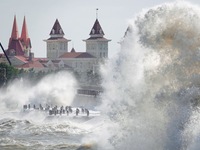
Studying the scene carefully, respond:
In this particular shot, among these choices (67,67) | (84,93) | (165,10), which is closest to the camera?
(165,10)

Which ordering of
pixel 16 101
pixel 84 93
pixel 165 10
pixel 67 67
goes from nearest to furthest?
pixel 165 10 → pixel 16 101 → pixel 84 93 → pixel 67 67

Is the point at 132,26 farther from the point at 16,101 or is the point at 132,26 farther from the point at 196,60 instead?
the point at 16,101

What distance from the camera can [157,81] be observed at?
1909 cm

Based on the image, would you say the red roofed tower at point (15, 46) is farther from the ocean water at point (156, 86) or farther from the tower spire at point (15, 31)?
the ocean water at point (156, 86)

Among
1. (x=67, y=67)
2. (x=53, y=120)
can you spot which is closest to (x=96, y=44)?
(x=67, y=67)

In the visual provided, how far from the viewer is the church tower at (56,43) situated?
112 m

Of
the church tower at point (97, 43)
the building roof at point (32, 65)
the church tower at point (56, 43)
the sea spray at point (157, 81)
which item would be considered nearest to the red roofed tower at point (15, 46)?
the church tower at point (56, 43)

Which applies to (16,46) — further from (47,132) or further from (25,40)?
(47,132)

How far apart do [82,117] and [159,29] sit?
19.5 metres

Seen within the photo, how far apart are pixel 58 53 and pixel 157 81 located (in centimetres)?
9333

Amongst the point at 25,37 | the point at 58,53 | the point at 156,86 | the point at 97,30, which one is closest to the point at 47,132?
the point at 156,86

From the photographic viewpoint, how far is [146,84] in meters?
19.3

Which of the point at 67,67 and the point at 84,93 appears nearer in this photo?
the point at 84,93

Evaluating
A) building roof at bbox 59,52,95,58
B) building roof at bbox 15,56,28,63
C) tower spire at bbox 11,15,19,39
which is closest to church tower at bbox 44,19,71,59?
building roof at bbox 59,52,95,58
